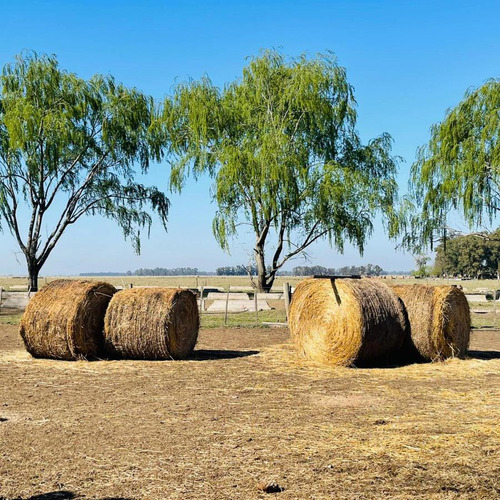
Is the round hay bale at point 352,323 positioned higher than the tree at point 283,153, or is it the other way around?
the tree at point 283,153

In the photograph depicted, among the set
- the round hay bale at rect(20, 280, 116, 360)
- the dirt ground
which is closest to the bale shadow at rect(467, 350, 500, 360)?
the dirt ground

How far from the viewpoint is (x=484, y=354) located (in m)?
12.8

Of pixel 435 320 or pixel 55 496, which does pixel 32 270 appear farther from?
pixel 55 496

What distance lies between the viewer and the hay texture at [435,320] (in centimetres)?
1117

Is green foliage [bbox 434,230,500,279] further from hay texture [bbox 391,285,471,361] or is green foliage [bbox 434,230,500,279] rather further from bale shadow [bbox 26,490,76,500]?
bale shadow [bbox 26,490,76,500]

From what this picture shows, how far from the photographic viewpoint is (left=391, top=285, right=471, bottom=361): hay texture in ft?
36.7

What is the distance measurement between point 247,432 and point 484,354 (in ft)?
26.0

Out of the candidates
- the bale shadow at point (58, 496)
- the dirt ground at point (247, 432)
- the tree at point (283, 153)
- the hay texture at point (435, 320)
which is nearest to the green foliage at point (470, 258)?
the tree at point (283, 153)

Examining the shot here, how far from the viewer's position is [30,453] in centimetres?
559

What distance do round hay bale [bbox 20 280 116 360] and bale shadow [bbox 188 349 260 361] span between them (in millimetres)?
1743

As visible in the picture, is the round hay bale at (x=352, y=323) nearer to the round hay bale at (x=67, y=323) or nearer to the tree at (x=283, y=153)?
the round hay bale at (x=67, y=323)

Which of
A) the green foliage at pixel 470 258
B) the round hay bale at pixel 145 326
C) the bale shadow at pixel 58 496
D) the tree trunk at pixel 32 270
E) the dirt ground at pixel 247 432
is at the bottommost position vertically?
the bale shadow at pixel 58 496

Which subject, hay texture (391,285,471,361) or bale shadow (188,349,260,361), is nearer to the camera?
hay texture (391,285,471,361)

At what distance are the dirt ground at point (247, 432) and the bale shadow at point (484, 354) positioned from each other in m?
1.46
